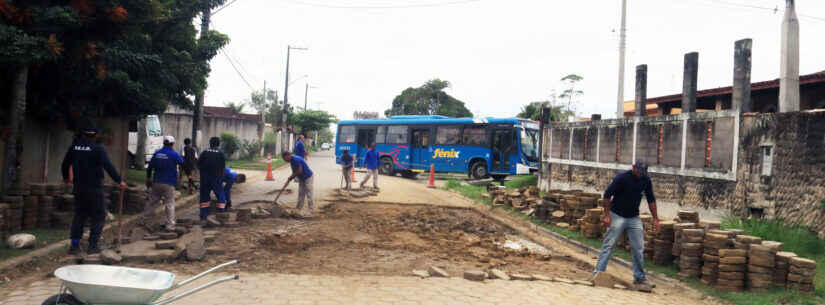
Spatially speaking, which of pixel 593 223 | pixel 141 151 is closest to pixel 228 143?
pixel 141 151

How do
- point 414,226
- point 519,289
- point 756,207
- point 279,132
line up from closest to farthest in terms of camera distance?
point 519,289 → point 756,207 → point 414,226 → point 279,132

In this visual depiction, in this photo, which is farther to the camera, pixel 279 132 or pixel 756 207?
pixel 279 132

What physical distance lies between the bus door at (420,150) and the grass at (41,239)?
1720cm

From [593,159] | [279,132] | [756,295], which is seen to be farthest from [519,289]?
[279,132]

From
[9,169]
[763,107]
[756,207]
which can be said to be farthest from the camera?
[763,107]

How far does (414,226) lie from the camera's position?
426 inches

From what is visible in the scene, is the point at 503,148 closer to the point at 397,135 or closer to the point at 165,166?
the point at 397,135

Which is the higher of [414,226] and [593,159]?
[593,159]

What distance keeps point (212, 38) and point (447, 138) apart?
11.9m

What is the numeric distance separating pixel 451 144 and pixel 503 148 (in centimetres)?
249

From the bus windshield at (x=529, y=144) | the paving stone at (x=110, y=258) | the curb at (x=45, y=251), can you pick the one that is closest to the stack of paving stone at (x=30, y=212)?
the curb at (x=45, y=251)

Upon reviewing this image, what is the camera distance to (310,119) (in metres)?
57.2

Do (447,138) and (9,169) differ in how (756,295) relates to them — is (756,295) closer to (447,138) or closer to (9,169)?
(9,169)

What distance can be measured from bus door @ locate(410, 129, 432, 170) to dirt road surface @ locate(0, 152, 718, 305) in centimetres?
1183
